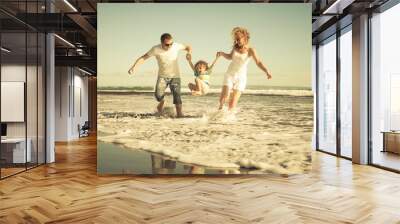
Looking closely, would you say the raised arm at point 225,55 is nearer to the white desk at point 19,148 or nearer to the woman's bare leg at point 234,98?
the woman's bare leg at point 234,98

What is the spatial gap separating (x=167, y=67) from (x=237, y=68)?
3.89 ft

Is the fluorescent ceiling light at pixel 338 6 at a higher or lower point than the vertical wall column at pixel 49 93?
higher

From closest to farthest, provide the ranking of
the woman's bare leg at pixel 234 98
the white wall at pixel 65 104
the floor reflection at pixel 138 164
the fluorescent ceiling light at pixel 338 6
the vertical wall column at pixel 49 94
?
the fluorescent ceiling light at pixel 338 6 < the floor reflection at pixel 138 164 < the woman's bare leg at pixel 234 98 < the vertical wall column at pixel 49 94 < the white wall at pixel 65 104

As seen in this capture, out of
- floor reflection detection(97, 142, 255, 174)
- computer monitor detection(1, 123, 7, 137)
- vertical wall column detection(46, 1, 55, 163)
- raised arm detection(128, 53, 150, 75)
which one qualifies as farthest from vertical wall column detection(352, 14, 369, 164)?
computer monitor detection(1, 123, 7, 137)

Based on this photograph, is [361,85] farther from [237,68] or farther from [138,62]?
[138,62]

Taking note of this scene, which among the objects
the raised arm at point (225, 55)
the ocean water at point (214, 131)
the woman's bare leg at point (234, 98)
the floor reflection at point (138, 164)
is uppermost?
the raised arm at point (225, 55)

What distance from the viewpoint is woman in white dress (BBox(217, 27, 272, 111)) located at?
21.4ft

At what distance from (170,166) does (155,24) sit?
2.40m

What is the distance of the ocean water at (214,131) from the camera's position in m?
6.44

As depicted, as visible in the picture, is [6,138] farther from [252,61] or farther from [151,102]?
[252,61]

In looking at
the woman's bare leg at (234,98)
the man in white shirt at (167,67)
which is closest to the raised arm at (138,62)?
the man in white shirt at (167,67)

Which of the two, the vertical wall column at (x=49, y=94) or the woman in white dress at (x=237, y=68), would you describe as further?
the vertical wall column at (x=49, y=94)

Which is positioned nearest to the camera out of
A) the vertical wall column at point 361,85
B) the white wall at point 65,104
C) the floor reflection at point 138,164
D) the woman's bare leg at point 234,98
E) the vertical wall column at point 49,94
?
the floor reflection at point 138,164

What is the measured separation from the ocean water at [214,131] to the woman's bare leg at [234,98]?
0.09 meters
